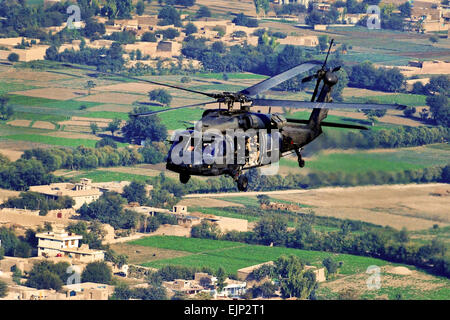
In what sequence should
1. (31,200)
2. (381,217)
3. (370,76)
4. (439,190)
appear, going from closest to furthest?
1. (381,217)
2. (439,190)
3. (31,200)
4. (370,76)

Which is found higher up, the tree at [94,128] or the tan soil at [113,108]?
the tan soil at [113,108]

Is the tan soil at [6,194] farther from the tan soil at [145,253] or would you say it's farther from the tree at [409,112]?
the tree at [409,112]

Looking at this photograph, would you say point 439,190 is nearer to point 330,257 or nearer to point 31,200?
point 330,257

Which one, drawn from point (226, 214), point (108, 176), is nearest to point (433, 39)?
point (108, 176)

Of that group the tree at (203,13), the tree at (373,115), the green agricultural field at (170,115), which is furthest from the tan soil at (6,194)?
the tree at (203,13)

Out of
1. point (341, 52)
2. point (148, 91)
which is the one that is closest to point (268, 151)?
point (148, 91)

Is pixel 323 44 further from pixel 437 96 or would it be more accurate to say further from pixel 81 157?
pixel 81 157
